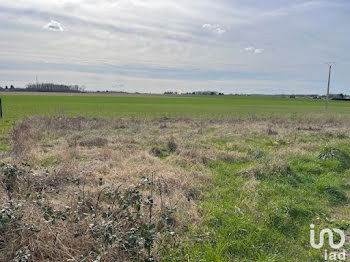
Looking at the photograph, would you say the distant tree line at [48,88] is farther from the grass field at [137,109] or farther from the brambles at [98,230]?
the brambles at [98,230]

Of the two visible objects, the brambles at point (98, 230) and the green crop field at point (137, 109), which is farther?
the green crop field at point (137, 109)

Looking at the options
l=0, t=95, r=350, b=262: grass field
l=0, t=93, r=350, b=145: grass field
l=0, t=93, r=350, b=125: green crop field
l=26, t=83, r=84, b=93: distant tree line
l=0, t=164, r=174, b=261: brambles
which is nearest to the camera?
l=0, t=164, r=174, b=261: brambles

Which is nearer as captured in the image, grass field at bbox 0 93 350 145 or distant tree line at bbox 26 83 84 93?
grass field at bbox 0 93 350 145

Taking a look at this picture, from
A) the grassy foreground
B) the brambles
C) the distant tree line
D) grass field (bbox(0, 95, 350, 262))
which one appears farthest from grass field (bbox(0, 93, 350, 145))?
the distant tree line

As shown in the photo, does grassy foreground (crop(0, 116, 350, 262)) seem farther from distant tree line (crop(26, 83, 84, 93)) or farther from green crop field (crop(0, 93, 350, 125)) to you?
distant tree line (crop(26, 83, 84, 93))

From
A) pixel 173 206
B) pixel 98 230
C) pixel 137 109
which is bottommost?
pixel 173 206

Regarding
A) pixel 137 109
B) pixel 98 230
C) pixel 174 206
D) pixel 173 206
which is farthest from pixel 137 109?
pixel 98 230

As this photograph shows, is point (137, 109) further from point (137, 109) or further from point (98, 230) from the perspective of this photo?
point (98, 230)

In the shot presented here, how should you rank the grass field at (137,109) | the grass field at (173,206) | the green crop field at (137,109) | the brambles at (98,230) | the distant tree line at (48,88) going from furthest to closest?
1. the distant tree line at (48,88)
2. the green crop field at (137,109)
3. the grass field at (137,109)
4. the grass field at (173,206)
5. the brambles at (98,230)

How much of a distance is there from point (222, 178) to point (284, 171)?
1971 mm

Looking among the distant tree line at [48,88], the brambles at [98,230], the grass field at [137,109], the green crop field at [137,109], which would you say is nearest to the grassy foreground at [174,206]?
the brambles at [98,230]

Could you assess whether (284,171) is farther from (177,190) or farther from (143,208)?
(143,208)

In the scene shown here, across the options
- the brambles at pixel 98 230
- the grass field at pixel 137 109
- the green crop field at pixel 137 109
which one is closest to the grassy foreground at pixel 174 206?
the brambles at pixel 98 230

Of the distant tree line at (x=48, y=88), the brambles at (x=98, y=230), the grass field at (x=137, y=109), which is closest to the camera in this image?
the brambles at (x=98, y=230)
